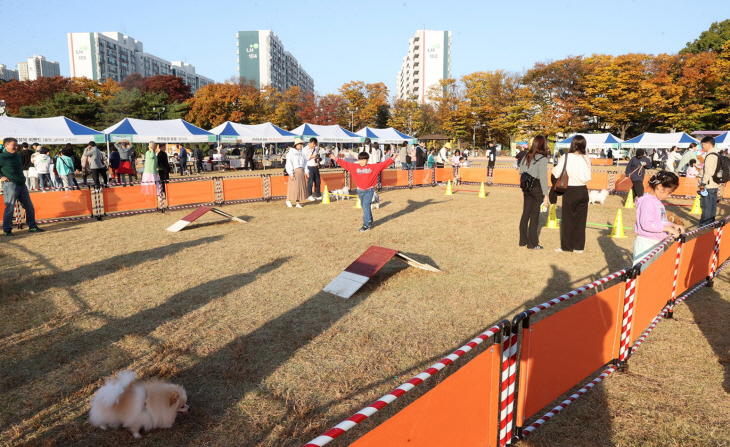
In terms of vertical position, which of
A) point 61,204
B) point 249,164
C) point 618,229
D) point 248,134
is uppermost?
point 248,134

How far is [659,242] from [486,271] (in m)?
2.75

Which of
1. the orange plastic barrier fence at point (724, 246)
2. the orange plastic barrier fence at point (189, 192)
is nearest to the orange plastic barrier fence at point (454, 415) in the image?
the orange plastic barrier fence at point (724, 246)

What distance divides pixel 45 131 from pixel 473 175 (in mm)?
19201

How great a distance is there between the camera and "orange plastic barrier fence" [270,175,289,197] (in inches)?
622

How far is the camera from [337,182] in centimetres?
1795

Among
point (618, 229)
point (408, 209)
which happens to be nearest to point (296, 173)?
point (408, 209)

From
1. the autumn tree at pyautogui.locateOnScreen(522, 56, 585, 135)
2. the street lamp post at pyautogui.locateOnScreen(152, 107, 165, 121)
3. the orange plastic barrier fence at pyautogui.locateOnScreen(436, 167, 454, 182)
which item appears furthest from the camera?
the street lamp post at pyautogui.locateOnScreen(152, 107, 165, 121)

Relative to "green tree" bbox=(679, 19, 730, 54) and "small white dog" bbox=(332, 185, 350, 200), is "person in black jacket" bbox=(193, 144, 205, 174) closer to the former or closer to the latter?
"small white dog" bbox=(332, 185, 350, 200)

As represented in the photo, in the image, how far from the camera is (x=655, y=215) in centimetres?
483

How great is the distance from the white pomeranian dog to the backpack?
1009cm

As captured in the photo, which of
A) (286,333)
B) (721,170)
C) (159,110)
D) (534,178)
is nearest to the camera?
(286,333)

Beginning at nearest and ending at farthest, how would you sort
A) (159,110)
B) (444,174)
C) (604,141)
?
(444,174) < (604,141) < (159,110)

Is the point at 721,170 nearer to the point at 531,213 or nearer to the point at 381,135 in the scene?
the point at 531,213

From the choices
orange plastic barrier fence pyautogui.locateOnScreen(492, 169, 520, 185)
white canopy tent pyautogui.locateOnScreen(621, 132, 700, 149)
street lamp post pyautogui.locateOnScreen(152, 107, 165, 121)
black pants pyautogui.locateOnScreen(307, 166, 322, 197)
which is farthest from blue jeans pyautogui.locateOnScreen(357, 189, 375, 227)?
street lamp post pyautogui.locateOnScreen(152, 107, 165, 121)
